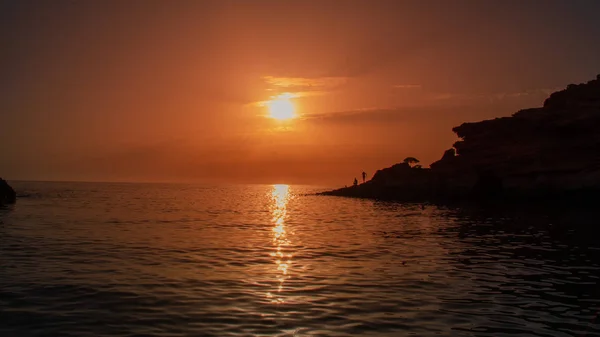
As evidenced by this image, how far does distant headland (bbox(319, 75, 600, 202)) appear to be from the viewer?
2515 inches

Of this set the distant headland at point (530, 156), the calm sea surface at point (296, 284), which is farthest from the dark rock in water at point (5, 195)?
the distant headland at point (530, 156)

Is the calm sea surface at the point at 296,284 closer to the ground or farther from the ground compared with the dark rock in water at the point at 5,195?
closer to the ground

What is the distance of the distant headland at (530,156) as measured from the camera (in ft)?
210

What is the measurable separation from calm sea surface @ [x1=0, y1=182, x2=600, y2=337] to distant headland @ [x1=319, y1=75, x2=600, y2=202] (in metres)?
35.3

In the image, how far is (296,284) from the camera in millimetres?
17625

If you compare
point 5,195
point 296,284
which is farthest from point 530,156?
point 5,195

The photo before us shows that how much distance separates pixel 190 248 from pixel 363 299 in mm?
14431

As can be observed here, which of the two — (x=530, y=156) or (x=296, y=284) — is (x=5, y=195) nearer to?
(x=296, y=284)

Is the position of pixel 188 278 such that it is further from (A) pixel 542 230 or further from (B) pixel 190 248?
(A) pixel 542 230

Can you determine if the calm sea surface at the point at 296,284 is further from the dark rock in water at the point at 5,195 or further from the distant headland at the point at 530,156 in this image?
the distant headland at the point at 530,156

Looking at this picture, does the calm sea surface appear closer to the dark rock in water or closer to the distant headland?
the dark rock in water

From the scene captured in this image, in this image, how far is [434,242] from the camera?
1217 inches

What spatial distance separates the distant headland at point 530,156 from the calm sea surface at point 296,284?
3530 cm

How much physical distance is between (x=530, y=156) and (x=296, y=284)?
2414 inches
